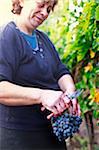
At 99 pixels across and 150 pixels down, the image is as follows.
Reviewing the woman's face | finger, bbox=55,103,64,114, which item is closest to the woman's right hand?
finger, bbox=55,103,64,114

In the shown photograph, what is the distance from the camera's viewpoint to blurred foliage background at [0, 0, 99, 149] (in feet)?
7.23

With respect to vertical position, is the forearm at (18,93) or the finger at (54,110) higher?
the forearm at (18,93)

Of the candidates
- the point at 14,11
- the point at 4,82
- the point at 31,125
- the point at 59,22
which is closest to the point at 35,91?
the point at 4,82

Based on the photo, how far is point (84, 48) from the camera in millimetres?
2400

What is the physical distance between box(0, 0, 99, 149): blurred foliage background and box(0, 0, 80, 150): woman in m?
0.32

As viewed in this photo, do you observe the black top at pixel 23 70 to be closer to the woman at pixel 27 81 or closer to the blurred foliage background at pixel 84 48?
the woman at pixel 27 81

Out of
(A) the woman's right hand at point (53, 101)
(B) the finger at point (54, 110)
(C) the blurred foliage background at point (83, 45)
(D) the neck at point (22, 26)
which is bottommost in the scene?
(B) the finger at point (54, 110)

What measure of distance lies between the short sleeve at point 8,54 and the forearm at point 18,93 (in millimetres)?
34

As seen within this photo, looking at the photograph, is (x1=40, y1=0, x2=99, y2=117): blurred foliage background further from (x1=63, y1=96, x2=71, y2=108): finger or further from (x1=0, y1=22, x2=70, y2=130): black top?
(x1=63, y1=96, x2=71, y2=108): finger

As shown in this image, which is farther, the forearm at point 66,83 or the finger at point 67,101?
the forearm at point 66,83

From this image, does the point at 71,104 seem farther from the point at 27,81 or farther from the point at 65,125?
the point at 27,81

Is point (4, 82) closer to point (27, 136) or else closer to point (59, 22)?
point (27, 136)

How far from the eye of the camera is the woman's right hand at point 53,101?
1.52 meters

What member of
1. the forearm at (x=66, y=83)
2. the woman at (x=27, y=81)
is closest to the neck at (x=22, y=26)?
the woman at (x=27, y=81)
